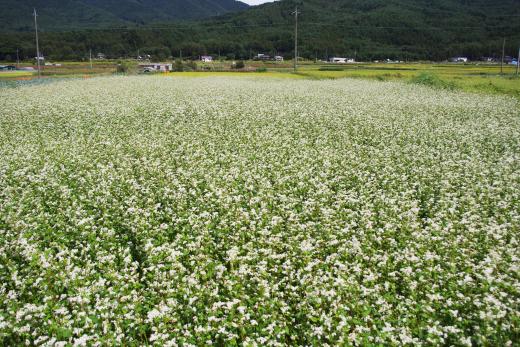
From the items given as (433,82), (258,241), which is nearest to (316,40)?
(433,82)

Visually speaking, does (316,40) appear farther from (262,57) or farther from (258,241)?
(258,241)

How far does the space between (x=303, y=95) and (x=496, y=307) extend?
27.8 meters

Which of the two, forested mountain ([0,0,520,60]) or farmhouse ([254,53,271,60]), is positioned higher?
forested mountain ([0,0,520,60])

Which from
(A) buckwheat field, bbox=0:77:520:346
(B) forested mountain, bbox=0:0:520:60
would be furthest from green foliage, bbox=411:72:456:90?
(B) forested mountain, bbox=0:0:520:60

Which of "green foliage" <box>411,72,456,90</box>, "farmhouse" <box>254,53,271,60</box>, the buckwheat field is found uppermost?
"farmhouse" <box>254,53,271,60</box>

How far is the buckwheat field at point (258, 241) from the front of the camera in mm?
4820

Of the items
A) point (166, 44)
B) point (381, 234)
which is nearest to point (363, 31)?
point (166, 44)

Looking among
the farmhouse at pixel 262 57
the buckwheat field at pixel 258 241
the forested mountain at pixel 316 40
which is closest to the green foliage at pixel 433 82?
the buckwheat field at pixel 258 241

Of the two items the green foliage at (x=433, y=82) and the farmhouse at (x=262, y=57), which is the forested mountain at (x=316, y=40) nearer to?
the farmhouse at (x=262, y=57)

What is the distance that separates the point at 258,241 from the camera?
22.3 feet

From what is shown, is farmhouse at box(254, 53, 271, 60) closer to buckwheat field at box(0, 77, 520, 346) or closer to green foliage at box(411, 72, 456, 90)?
green foliage at box(411, 72, 456, 90)

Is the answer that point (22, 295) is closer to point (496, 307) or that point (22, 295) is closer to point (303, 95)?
point (496, 307)

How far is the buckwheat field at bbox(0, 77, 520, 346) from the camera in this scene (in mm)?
4820

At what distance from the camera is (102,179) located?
10.3m
